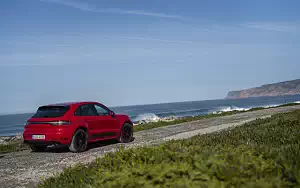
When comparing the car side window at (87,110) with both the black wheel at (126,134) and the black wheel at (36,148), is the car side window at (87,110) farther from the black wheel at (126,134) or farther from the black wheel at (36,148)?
the black wheel at (36,148)

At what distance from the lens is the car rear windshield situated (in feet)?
39.2

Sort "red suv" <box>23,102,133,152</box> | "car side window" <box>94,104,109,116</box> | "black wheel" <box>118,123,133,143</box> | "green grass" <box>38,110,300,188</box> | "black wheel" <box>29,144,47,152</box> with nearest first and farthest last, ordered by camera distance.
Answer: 1. "green grass" <box>38,110,300,188</box>
2. "red suv" <box>23,102,133,152</box>
3. "black wheel" <box>29,144,47,152</box>
4. "car side window" <box>94,104,109,116</box>
5. "black wheel" <box>118,123,133,143</box>

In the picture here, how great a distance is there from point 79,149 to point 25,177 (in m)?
3.70

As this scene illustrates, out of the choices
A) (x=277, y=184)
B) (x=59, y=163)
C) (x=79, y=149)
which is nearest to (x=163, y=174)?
(x=277, y=184)

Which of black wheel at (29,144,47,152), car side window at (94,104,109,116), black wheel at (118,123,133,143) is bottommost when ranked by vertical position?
black wheel at (29,144,47,152)

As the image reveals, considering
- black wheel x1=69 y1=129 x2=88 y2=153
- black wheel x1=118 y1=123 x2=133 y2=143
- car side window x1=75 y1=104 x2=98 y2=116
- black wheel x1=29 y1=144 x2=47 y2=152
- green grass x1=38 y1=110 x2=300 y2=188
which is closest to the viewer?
green grass x1=38 y1=110 x2=300 y2=188

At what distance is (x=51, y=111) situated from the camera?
12133mm

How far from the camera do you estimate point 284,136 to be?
8523 millimetres

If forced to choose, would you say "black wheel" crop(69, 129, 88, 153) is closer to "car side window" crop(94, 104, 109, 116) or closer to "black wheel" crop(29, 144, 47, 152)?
"car side window" crop(94, 104, 109, 116)

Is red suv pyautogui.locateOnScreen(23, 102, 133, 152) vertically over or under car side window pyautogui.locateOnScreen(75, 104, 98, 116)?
under

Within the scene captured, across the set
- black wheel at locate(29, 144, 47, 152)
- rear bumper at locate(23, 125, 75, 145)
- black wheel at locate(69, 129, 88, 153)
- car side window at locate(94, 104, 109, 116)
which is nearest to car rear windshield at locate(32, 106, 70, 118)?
rear bumper at locate(23, 125, 75, 145)

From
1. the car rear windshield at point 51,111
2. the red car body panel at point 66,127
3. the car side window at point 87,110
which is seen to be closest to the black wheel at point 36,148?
the red car body panel at point 66,127

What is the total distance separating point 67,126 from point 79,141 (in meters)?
0.72

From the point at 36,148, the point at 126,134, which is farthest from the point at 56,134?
the point at 126,134
